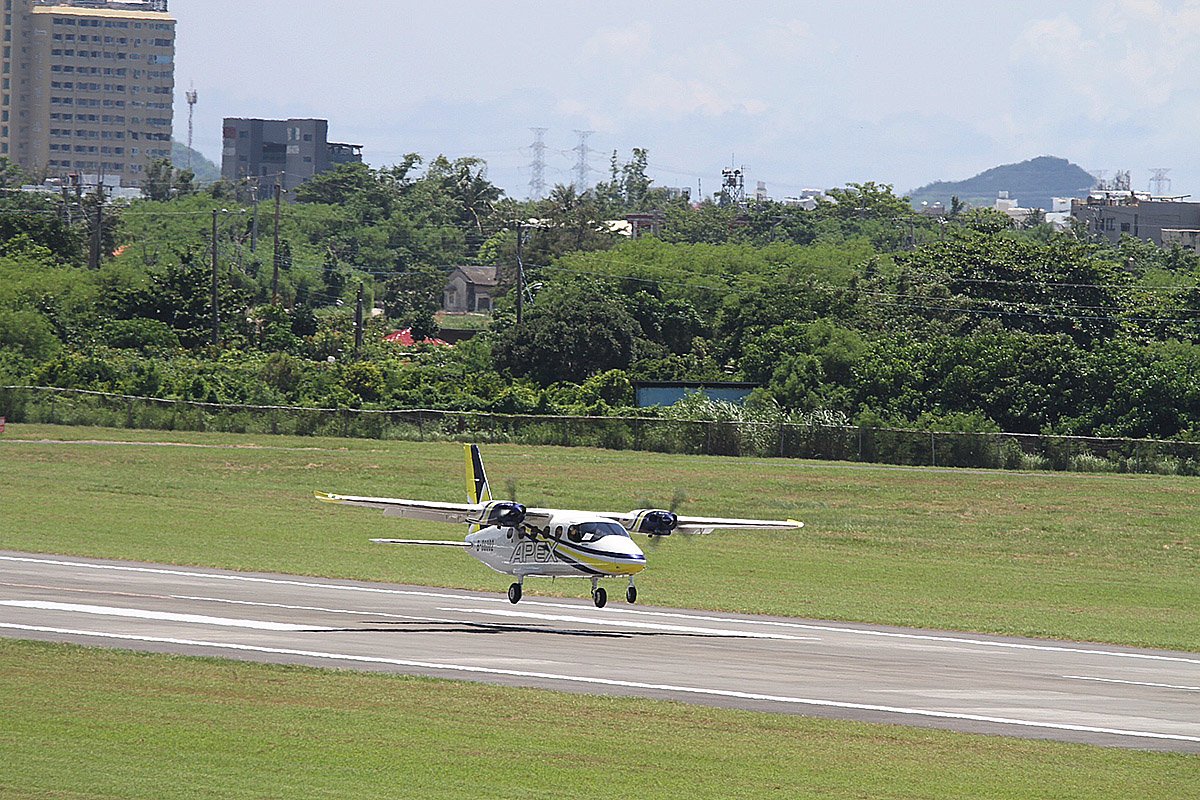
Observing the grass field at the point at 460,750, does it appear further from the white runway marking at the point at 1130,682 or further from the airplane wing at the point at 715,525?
the airplane wing at the point at 715,525

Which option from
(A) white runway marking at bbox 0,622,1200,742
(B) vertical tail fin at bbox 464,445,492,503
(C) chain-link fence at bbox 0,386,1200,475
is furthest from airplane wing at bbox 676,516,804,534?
(C) chain-link fence at bbox 0,386,1200,475

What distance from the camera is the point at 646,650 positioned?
35219 millimetres

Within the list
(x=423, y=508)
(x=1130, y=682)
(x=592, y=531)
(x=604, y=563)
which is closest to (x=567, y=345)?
(x=423, y=508)

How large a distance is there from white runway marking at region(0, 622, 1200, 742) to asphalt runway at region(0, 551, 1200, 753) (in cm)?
6

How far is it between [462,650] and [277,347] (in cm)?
8998

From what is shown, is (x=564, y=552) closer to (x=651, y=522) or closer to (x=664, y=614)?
(x=651, y=522)

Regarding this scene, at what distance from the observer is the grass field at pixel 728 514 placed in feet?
159

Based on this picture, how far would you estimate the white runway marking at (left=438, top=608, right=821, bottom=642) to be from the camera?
3872 cm

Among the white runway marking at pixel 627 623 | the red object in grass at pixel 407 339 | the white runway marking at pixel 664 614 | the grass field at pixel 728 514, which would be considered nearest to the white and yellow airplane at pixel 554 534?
the white runway marking at pixel 627 623

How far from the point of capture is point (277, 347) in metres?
121

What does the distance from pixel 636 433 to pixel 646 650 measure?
51.9 meters

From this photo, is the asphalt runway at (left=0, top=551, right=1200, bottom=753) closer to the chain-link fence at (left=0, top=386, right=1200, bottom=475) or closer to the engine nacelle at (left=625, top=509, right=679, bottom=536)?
the engine nacelle at (left=625, top=509, right=679, bottom=536)

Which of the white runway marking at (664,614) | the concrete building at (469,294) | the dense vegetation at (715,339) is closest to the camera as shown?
the white runway marking at (664,614)

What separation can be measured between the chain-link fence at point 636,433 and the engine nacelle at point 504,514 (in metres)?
46.3
